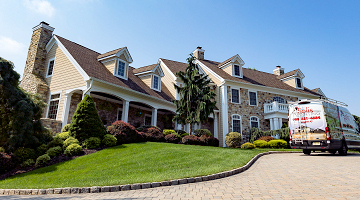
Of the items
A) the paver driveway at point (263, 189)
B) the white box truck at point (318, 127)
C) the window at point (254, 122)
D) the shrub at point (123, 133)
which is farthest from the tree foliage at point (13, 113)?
the window at point (254, 122)

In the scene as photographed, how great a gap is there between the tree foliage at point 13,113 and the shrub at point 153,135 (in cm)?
647

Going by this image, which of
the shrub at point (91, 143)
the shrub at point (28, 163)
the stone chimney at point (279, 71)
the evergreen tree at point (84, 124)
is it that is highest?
the stone chimney at point (279, 71)

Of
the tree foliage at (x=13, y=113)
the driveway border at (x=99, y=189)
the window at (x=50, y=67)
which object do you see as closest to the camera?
the driveway border at (x=99, y=189)

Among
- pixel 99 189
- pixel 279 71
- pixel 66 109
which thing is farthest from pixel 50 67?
pixel 279 71

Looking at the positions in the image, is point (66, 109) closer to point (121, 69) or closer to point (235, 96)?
point (121, 69)

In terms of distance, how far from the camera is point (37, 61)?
16.3 m

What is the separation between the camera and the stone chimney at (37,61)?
15438 millimetres

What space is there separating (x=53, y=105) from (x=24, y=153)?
581 centimetres

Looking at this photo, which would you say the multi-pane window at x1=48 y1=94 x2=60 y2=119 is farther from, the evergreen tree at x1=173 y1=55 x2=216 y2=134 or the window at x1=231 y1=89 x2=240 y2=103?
the window at x1=231 y1=89 x2=240 y2=103

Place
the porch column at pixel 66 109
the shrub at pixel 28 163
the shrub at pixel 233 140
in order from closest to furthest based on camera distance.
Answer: the shrub at pixel 28 163 < the porch column at pixel 66 109 < the shrub at pixel 233 140

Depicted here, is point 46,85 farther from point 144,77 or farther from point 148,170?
point 148,170

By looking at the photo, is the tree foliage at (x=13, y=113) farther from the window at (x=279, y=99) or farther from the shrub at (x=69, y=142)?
the window at (x=279, y=99)

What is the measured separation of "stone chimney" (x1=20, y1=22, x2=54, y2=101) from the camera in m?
15.4

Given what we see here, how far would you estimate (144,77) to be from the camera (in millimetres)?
20469
